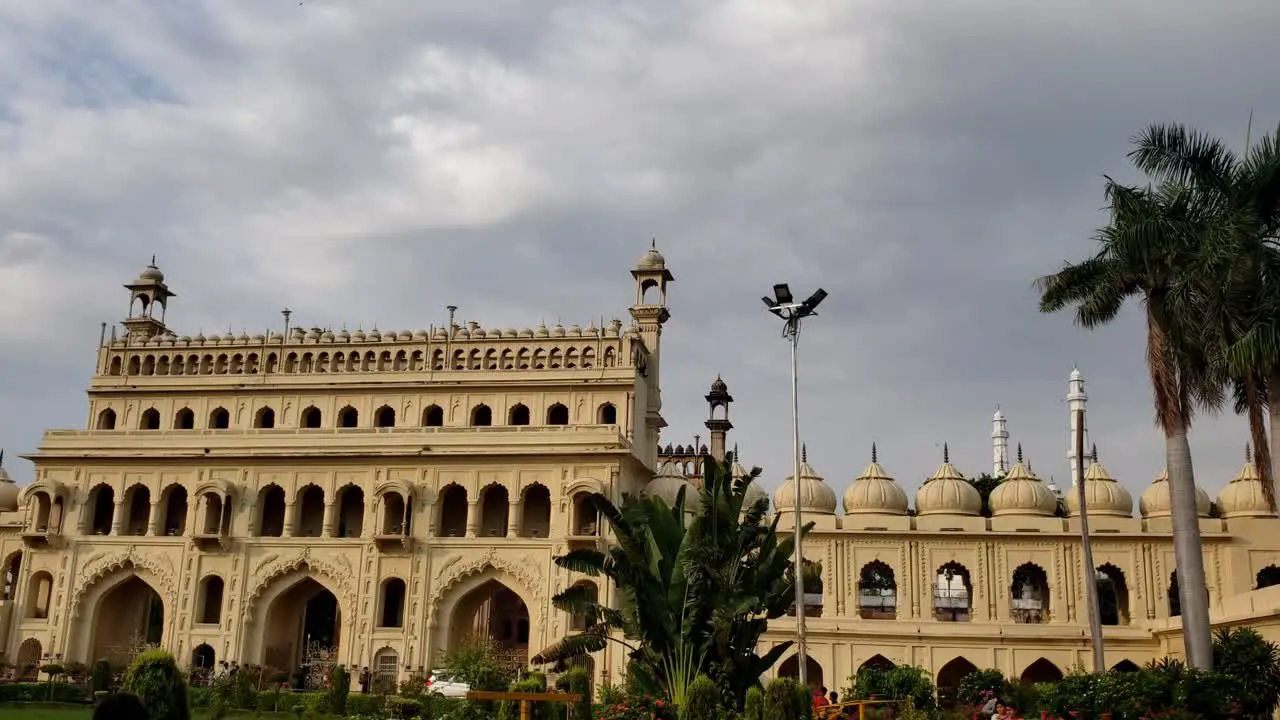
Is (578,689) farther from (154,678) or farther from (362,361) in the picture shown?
(362,361)

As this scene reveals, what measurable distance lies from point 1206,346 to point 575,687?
1408 cm

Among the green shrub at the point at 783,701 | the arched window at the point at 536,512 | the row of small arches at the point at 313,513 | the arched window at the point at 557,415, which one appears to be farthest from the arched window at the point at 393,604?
the green shrub at the point at 783,701

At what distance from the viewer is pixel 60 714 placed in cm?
2889

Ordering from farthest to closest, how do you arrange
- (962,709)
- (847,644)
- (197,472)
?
(197,472) → (847,644) → (962,709)

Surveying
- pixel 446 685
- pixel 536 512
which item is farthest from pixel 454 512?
pixel 446 685

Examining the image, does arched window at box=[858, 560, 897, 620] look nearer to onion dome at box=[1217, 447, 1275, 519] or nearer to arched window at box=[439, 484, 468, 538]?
onion dome at box=[1217, 447, 1275, 519]

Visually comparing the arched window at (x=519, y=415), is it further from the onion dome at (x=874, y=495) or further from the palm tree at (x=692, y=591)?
the palm tree at (x=692, y=591)

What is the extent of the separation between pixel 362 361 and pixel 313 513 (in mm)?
6066

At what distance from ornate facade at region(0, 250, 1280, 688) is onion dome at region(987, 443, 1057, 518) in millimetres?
142

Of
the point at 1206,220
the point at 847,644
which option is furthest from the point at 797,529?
the point at 847,644

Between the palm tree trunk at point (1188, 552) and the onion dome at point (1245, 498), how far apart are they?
1715 centimetres

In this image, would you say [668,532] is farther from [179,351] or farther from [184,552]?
[179,351]

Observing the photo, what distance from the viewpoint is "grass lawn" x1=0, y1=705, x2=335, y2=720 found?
2752 cm

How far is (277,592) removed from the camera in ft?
137
